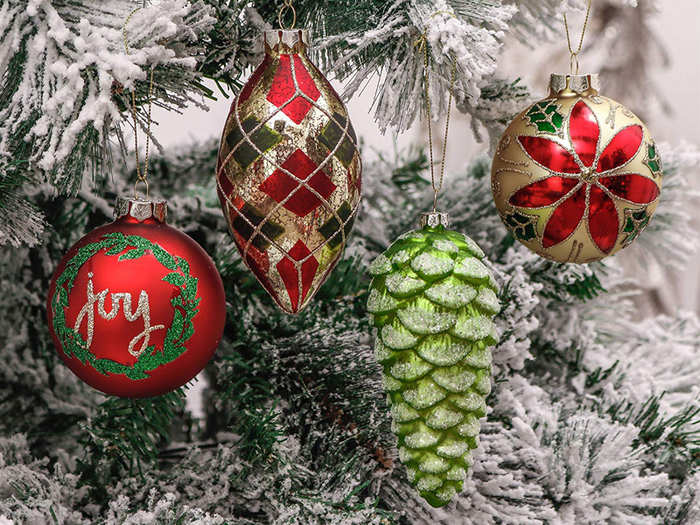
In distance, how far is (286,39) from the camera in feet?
1.41

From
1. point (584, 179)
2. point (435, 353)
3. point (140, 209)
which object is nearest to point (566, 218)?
point (584, 179)

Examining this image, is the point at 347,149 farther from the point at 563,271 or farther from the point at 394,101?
the point at 563,271

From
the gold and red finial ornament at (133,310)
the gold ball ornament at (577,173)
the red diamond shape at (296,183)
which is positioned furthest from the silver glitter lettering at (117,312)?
the gold ball ornament at (577,173)

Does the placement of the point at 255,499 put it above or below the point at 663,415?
below

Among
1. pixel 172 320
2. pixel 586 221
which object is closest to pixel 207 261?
pixel 172 320

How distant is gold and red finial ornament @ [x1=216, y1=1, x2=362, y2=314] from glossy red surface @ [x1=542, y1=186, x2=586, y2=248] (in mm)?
147

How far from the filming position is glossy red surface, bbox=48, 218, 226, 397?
43 centimetres

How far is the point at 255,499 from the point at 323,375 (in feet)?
0.33

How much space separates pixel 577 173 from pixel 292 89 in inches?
8.0

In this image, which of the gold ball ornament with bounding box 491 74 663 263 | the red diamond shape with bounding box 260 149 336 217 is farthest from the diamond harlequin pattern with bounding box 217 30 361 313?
the gold ball ornament with bounding box 491 74 663 263

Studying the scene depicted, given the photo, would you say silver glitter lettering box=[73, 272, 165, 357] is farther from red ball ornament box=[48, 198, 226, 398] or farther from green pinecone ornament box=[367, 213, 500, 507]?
green pinecone ornament box=[367, 213, 500, 507]

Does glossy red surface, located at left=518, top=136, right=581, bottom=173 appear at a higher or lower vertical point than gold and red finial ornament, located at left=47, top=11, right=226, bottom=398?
higher

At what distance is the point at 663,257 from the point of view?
725 mm

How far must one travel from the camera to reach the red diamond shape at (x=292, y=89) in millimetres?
417
